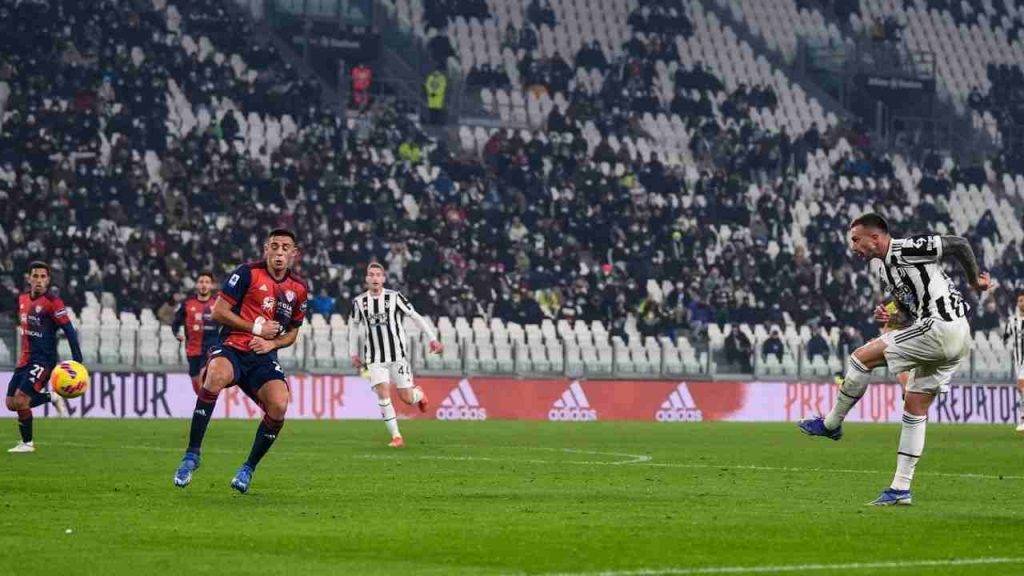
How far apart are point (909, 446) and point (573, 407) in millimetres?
25431

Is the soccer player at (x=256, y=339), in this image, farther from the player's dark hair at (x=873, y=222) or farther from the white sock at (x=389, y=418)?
the white sock at (x=389, y=418)

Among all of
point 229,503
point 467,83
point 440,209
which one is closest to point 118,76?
point 440,209

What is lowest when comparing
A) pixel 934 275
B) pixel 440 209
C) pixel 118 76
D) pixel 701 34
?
pixel 934 275

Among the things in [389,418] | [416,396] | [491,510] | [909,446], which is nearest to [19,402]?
[389,418]

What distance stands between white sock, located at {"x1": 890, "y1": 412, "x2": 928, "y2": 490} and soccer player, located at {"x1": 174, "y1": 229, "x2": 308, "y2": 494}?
495cm

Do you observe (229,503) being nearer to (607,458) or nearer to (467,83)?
(607,458)

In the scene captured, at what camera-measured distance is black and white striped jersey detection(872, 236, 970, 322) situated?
12.1 metres

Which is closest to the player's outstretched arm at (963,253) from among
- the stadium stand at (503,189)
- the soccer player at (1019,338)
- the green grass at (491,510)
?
the green grass at (491,510)

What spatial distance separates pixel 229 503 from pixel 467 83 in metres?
38.7

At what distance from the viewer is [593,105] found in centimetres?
5125

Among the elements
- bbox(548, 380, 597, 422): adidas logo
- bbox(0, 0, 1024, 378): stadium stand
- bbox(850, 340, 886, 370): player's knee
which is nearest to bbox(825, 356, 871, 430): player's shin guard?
bbox(850, 340, 886, 370): player's knee

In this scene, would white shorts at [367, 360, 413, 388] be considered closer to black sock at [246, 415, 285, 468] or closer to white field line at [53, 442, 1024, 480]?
white field line at [53, 442, 1024, 480]

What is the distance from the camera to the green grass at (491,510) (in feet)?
30.5

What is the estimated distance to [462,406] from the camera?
36.7m
